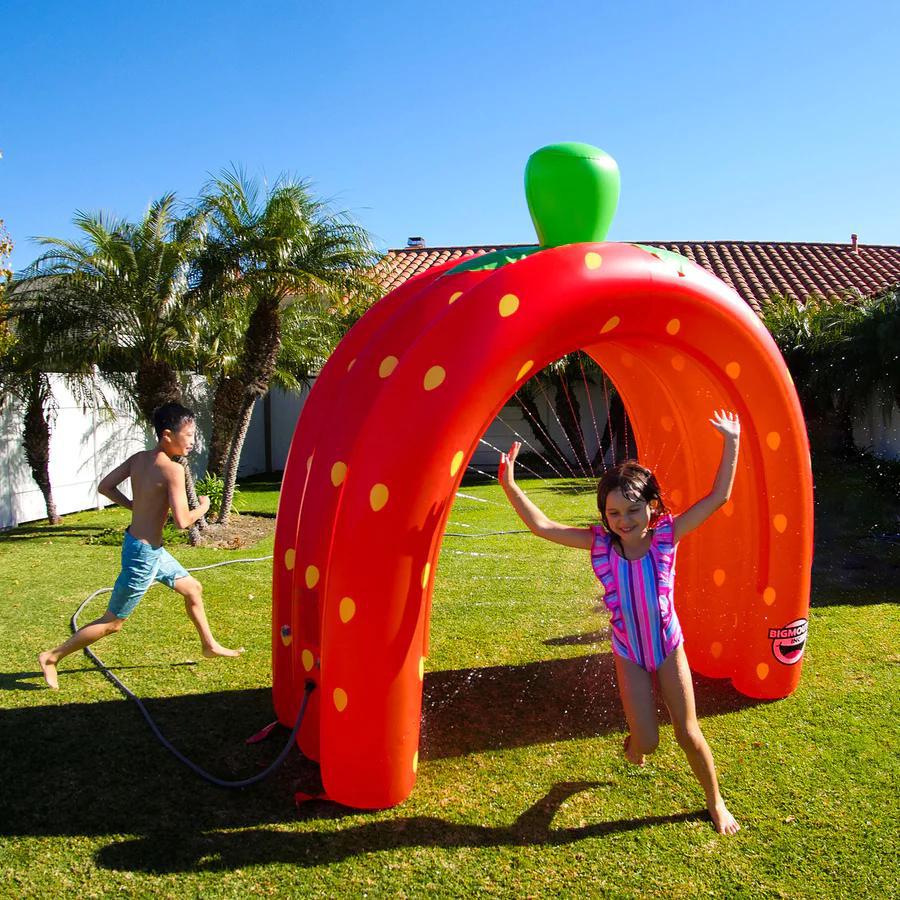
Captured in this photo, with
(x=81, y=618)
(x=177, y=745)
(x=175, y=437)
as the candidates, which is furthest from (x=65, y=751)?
(x=81, y=618)

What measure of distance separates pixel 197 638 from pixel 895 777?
429 cm

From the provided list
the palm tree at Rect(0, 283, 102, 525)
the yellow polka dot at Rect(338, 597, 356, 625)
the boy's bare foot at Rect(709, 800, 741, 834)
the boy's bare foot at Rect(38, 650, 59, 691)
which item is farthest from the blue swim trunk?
the palm tree at Rect(0, 283, 102, 525)

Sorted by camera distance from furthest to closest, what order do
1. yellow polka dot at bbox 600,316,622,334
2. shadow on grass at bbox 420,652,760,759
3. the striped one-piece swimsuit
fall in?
shadow on grass at bbox 420,652,760,759 < yellow polka dot at bbox 600,316,622,334 < the striped one-piece swimsuit

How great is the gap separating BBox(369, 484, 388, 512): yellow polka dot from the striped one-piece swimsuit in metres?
0.92

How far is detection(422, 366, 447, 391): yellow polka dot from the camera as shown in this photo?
10.5 ft

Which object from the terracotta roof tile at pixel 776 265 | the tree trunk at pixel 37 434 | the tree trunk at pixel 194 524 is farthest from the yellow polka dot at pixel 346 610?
the terracotta roof tile at pixel 776 265

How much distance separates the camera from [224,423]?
38.3 ft

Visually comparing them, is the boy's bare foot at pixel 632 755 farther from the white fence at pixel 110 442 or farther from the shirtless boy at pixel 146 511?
the white fence at pixel 110 442

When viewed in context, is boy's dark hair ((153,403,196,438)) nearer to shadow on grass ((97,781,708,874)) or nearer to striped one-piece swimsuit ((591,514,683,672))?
shadow on grass ((97,781,708,874))

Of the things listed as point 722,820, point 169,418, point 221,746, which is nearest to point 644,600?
point 722,820

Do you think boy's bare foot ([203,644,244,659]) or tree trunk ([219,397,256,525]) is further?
tree trunk ([219,397,256,525])

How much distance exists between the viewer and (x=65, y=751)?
3951 millimetres

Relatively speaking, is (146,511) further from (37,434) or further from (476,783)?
(37,434)

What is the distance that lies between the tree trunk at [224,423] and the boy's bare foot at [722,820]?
9.27 metres
